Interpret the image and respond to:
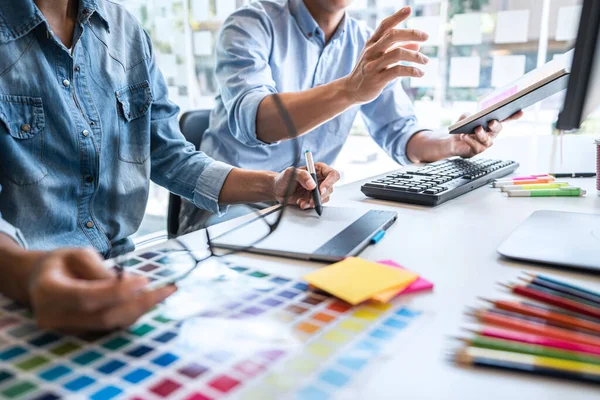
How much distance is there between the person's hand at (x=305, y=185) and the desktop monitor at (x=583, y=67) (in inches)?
14.2

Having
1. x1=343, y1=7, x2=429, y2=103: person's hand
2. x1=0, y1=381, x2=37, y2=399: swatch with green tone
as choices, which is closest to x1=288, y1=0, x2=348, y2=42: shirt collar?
x1=343, y1=7, x2=429, y2=103: person's hand

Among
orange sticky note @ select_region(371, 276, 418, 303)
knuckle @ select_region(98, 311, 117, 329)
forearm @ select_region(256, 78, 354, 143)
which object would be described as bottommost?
orange sticky note @ select_region(371, 276, 418, 303)

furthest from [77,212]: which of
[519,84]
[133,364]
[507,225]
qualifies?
[519,84]

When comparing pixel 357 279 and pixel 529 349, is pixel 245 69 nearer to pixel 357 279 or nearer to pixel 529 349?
pixel 357 279

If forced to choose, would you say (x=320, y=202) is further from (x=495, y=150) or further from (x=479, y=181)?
(x=495, y=150)

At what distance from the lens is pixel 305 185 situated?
76 cm

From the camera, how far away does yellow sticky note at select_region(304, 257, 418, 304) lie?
1.47 ft

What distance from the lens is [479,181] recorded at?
0.94m

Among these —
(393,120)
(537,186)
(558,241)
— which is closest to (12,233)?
(558,241)

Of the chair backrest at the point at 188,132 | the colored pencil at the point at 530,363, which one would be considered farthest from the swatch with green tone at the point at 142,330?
the chair backrest at the point at 188,132

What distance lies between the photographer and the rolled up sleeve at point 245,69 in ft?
3.61

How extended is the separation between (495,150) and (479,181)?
0.49 m

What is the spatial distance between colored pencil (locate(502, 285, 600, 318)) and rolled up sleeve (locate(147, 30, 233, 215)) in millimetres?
578

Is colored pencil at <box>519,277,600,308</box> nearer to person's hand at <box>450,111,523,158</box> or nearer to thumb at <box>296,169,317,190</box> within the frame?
thumb at <box>296,169,317,190</box>
